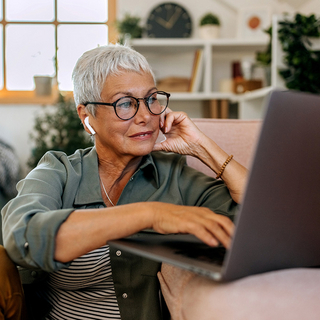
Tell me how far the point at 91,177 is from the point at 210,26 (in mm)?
2543

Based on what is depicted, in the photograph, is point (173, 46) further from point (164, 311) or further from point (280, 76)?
point (164, 311)

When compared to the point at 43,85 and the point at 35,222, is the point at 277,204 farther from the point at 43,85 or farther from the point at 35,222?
the point at 43,85

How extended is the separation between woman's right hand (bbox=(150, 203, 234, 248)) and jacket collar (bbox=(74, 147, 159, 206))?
1.21 feet

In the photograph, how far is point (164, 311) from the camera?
3.30 feet

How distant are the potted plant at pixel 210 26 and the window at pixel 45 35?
35.2 inches

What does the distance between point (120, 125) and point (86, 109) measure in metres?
0.15

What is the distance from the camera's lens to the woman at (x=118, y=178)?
3.24 feet

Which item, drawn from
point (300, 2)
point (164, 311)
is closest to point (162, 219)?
point (164, 311)

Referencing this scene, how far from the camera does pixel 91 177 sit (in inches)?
44.1

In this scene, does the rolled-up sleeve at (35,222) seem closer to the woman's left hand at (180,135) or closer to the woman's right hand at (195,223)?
the woman's right hand at (195,223)

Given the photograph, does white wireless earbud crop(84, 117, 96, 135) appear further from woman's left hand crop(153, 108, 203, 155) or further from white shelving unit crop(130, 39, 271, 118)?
white shelving unit crop(130, 39, 271, 118)

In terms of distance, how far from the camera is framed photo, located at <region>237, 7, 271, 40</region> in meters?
3.27

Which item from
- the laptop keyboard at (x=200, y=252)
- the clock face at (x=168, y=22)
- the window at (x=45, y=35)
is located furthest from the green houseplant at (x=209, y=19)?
the laptop keyboard at (x=200, y=252)

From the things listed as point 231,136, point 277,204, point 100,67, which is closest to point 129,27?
point 231,136
